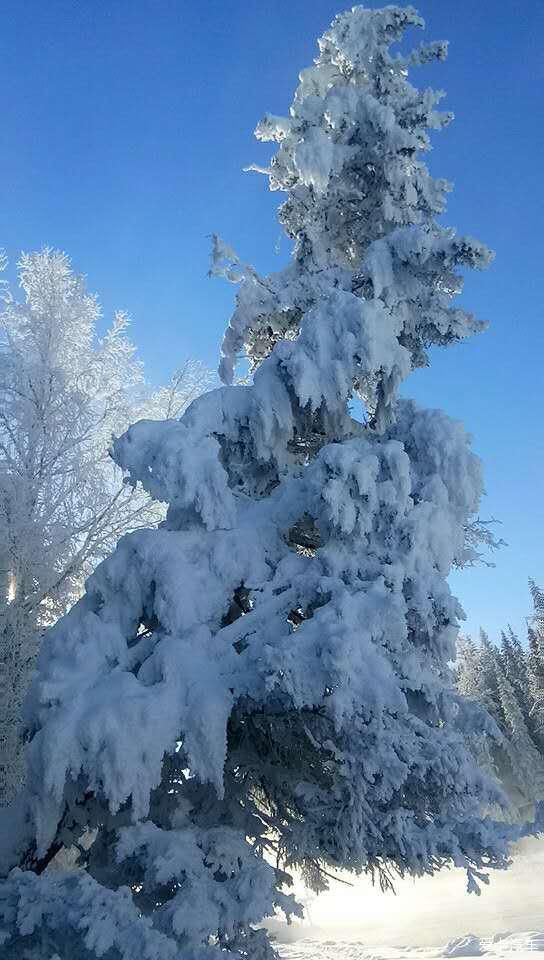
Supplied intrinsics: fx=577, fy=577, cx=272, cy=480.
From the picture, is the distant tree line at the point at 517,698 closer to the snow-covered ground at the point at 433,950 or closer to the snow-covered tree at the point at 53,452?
the snow-covered ground at the point at 433,950

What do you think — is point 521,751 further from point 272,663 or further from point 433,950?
point 272,663

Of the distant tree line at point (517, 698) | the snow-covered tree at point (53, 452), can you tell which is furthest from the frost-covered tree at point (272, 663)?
the distant tree line at point (517, 698)

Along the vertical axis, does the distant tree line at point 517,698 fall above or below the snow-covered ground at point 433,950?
above

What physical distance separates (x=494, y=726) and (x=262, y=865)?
2458 mm

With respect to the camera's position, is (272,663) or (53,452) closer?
(272,663)

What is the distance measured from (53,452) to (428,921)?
2235 centimetres

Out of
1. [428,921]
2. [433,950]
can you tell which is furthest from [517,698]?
[433,950]

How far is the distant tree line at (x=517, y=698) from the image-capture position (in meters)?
36.1

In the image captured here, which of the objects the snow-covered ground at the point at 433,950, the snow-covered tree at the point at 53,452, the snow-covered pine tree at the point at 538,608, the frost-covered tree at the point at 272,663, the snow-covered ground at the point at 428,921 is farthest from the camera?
the snow-covered pine tree at the point at 538,608

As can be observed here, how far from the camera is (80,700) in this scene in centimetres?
471

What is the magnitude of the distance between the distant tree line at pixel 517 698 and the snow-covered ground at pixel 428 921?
6399 millimetres

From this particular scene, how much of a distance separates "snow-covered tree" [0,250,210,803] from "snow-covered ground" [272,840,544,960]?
9755mm

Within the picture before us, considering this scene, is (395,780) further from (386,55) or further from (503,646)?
(503,646)

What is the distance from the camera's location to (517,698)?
133 feet
